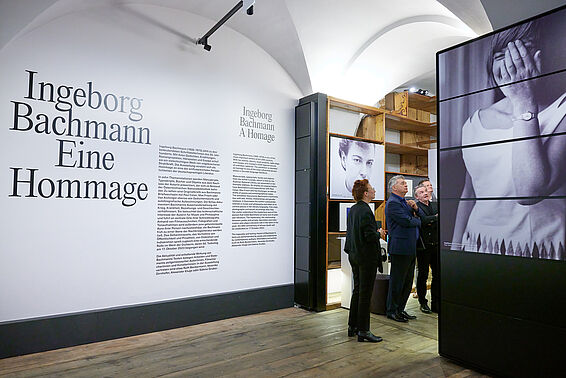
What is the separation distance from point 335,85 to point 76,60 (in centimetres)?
336

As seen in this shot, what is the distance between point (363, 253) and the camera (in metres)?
3.74

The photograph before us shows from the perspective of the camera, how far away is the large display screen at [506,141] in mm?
Answer: 2697

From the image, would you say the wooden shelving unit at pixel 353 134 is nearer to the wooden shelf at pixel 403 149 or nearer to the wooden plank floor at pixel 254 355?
the wooden shelf at pixel 403 149

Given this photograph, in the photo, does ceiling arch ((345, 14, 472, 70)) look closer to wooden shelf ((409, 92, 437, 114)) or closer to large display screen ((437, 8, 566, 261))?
large display screen ((437, 8, 566, 261))

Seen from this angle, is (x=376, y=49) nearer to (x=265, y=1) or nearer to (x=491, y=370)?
(x=265, y=1)

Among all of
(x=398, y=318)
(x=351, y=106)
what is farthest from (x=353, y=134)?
(x=398, y=318)

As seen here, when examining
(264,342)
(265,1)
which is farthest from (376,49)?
(264,342)

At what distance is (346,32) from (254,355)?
13.2 feet

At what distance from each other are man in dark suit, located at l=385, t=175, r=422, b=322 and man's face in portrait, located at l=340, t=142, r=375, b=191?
1035 millimetres

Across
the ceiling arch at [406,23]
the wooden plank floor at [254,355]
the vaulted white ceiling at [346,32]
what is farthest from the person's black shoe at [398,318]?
the ceiling arch at [406,23]

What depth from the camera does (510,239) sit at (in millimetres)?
2934

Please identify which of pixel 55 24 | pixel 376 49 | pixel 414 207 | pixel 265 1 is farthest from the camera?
pixel 376 49

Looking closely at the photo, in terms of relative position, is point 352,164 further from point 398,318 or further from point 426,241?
point 398,318

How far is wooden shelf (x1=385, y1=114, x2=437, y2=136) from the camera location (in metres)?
6.47
